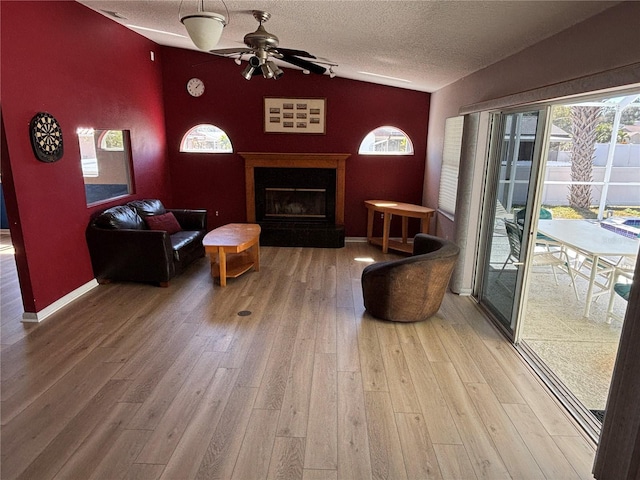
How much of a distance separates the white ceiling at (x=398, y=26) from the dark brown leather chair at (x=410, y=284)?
1777mm

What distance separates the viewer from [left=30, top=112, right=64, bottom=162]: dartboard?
3.62 m

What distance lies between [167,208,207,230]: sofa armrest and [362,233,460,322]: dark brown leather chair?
2.91 meters

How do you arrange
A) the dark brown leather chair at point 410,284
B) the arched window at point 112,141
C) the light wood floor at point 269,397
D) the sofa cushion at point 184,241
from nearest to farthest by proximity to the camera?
the light wood floor at point 269,397 → the dark brown leather chair at point 410,284 → the sofa cushion at point 184,241 → the arched window at point 112,141

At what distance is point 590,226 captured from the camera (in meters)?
4.57

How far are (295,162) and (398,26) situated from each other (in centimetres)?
364

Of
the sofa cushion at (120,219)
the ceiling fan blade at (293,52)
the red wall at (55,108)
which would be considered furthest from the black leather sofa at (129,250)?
the ceiling fan blade at (293,52)

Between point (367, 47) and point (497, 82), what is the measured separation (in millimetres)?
1261

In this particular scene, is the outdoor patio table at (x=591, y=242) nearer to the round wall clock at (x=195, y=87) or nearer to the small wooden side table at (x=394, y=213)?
the small wooden side table at (x=394, y=213)

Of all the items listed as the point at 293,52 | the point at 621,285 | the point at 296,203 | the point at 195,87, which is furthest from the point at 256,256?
the point at 621,285

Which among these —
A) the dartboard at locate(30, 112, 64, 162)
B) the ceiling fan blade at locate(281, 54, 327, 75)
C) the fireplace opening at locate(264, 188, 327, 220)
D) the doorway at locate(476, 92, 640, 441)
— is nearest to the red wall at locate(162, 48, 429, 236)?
the fireplace opening at locate(264, 188, 327, 220)

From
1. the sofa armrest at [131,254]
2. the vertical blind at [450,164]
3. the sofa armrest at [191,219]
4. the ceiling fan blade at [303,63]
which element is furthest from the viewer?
the sofa armrest at [191,219]

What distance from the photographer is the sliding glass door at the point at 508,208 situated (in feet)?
11.0

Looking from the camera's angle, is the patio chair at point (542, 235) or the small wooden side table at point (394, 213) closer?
the patio chair at point (542, 235)

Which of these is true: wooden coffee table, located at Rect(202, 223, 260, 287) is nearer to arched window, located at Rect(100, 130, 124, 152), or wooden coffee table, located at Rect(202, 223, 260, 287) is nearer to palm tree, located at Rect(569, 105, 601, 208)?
arched window, located at Rect(100, 130, 124, 152)
